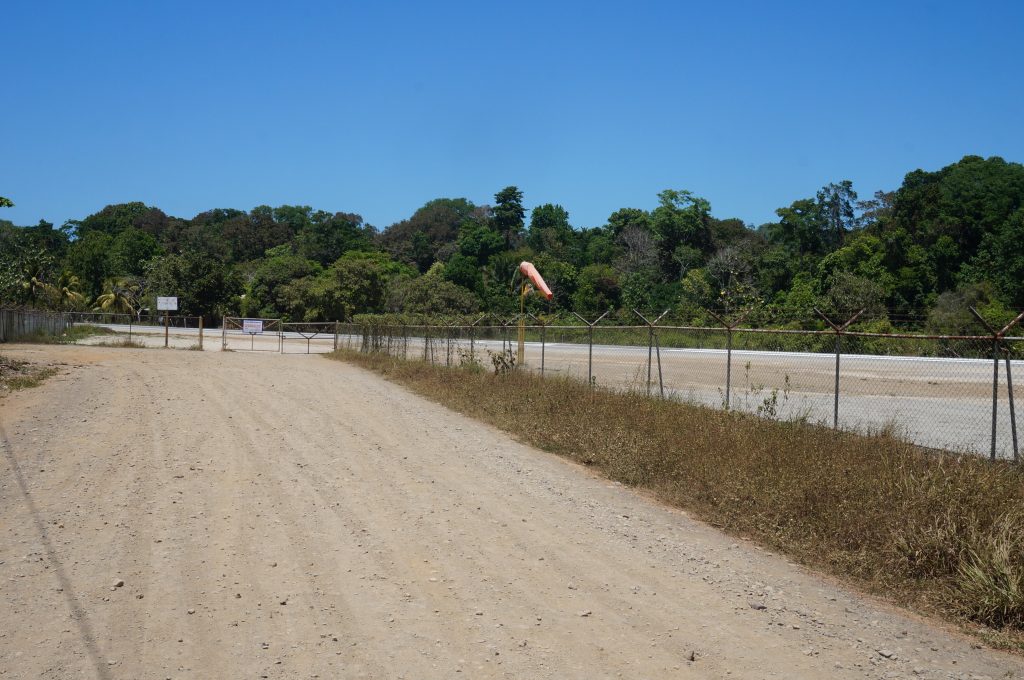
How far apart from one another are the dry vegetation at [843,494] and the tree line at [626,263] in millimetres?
20391

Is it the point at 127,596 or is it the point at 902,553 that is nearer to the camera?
the point at 127,596

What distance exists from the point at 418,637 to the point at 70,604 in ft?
8.15

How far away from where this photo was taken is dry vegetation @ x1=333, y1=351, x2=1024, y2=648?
251 inches

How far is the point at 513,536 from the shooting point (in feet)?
25.1

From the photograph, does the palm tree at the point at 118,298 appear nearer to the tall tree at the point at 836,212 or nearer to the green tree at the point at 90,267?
the green tree at the point at 90,267

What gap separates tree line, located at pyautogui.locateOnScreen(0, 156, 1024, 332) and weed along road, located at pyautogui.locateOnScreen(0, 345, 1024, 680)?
752 inches

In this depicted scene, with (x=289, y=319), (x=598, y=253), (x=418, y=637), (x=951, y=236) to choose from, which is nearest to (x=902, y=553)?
(x=418, y=637)

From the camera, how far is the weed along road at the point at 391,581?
497cm

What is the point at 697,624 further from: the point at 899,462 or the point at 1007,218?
the point at 1007,218

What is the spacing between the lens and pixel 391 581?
6.22 m

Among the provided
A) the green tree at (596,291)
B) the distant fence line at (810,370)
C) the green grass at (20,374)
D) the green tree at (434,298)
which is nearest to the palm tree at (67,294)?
the green tree at (434,298)

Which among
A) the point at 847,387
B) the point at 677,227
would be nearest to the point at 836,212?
the point at 677,227

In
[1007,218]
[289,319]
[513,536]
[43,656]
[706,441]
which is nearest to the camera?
[43,656]

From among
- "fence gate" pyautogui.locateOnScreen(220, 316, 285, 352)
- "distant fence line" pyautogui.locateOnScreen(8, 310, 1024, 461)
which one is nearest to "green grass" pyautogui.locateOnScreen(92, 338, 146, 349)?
"distant fence line" pyautogui.locateOnScreen(8, 310, 1024, 461)
